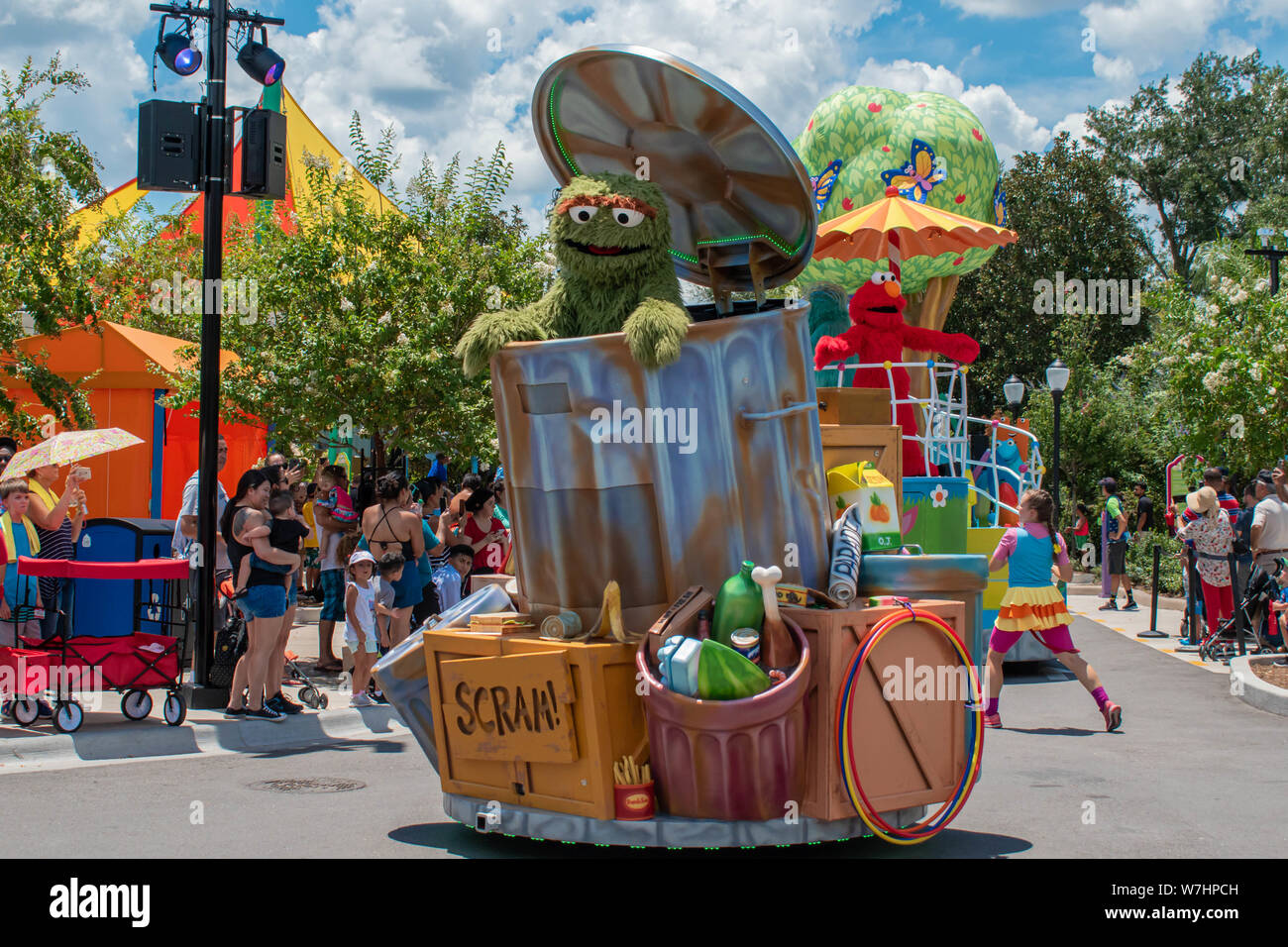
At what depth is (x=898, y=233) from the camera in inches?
523

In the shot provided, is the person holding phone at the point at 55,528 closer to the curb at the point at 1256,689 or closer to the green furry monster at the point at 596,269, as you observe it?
the green furry monster at the point at 596,269

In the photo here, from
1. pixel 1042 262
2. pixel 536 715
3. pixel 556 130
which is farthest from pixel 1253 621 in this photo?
pixel 1042 262

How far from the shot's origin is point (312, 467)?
71.7 ft

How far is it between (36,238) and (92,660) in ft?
24.3

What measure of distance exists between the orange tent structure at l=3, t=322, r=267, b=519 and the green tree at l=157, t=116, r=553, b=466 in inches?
75.1

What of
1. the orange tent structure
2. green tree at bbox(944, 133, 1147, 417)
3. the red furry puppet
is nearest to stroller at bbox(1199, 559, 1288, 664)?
the red furry puppet

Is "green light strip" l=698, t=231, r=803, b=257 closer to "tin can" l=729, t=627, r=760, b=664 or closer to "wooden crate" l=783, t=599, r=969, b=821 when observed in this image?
"wooden crate" l=783, t=599, r=969, b=821

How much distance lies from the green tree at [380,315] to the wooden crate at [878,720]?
929cm

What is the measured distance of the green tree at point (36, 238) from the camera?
535 inches

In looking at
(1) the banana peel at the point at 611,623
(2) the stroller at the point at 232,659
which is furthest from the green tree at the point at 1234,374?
(1) the banana peel at the point at 611,623

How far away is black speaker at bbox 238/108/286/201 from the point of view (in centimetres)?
955

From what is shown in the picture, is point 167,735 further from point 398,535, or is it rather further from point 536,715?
point 536,715

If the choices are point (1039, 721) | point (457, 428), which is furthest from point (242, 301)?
point (1039, 721)
